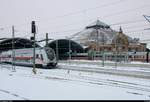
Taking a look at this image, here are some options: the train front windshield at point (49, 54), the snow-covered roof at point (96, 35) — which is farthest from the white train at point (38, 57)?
the snow-covered roof at point (96, 35)

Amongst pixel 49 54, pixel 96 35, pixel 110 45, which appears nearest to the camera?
pixel 49 54

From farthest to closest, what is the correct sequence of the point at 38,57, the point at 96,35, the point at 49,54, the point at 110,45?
1. the point at 96,35
2. the point at 110,45
3. the point at 38,57
4. the point at 49,54

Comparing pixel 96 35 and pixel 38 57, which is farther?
pixel 96 35

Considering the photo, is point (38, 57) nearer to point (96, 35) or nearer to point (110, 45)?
point (110, 45)

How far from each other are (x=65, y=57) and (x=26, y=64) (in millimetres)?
20037

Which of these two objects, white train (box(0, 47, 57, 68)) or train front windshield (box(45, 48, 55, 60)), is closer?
white train (box(0, 47, 57, 68))

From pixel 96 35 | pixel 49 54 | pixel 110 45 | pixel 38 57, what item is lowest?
pixel 38 57

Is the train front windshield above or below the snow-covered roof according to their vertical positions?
below

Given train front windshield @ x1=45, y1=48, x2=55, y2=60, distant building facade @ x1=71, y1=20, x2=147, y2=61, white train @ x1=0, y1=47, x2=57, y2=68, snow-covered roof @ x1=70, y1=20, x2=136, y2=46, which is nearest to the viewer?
white train @ x1=0, y1=47, x2=57, y2=68

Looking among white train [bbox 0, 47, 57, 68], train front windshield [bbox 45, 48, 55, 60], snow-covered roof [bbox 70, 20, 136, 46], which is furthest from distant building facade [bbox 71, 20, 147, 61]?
white train [bbox 0, 47, 57, 68]

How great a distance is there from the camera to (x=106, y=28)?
96.7 meters

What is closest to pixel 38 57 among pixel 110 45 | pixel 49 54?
pixel 49 54

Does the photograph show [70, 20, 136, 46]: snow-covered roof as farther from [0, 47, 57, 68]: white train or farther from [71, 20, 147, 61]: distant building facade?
[0, 47, 57, 68]: white train

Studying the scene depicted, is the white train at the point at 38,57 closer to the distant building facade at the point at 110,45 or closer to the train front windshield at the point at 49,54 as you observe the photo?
the train front windshield at the point at 49,54
